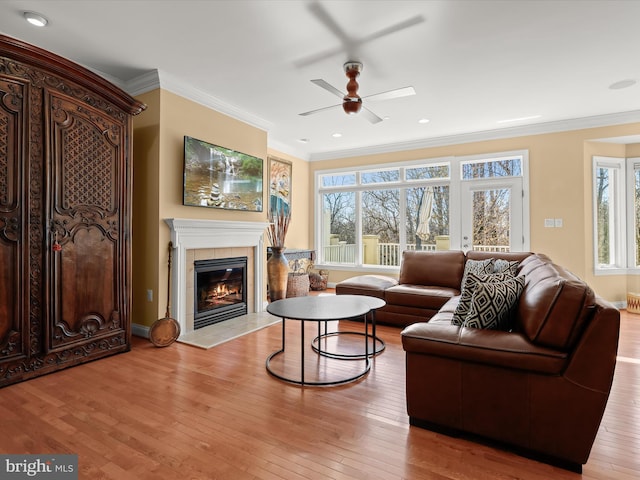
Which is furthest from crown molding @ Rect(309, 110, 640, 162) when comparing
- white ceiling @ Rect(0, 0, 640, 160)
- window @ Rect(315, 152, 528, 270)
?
window @ Rect(315, 152, 528, 270)

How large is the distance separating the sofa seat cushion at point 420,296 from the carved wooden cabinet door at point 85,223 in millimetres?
2942

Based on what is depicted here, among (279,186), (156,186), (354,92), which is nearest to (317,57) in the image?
(354,92)

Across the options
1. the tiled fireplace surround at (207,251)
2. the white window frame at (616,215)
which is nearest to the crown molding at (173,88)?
the tiled fireplace surround at (207,251)

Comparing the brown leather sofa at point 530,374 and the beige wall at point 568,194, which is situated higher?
the beige wall at point 568,194

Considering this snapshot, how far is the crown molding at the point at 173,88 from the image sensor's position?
3537 mm

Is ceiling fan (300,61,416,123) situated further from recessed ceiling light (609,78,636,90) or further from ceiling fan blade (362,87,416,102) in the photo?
recessed ceiling light (609,78,636,90)

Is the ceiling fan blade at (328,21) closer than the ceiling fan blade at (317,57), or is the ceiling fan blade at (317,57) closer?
the ceiling fan blade at (328,21)

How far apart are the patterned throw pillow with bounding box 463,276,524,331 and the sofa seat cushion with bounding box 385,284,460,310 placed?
1.81 meters

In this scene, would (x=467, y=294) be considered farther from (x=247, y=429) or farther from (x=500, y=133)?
(x=500, y=133)

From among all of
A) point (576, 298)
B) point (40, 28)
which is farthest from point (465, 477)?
point (40, 28)

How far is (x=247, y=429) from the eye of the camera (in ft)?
6.38

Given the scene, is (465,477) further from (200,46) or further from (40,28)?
(40,28)

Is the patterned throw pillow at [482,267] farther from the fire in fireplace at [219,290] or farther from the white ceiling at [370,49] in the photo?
the fire in fireplace at [219,290]

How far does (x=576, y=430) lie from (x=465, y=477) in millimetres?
578
